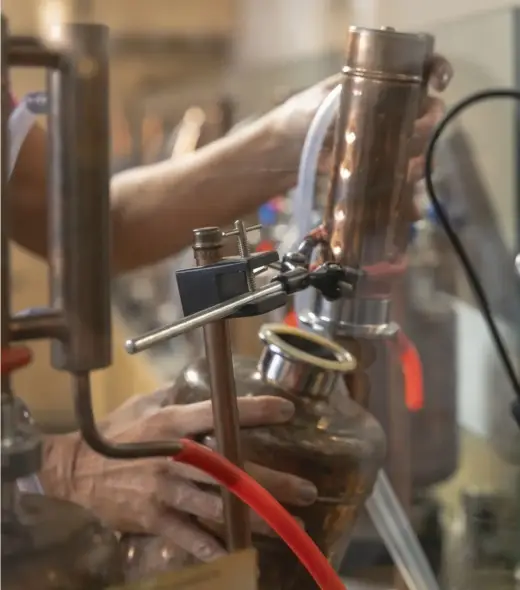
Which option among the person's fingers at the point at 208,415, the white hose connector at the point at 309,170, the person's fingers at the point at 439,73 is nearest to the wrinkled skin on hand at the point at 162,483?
the person's fingers at the point at 208,415

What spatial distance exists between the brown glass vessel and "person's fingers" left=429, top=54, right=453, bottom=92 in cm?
18

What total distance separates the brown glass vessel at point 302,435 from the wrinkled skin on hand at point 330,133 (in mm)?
120

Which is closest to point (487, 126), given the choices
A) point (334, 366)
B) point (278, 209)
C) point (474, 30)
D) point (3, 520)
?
point (474, 30)

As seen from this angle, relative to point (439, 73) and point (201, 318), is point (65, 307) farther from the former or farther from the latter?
point (439, 73)

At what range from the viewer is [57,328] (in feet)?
1.47

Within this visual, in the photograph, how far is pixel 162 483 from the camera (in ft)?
1.46

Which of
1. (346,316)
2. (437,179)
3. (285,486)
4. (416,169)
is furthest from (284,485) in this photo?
(437,179)

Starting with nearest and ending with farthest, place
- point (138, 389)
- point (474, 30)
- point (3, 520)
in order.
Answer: point (3, 520) < point (138, 389) < point (474, 30)

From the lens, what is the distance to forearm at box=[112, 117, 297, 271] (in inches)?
20.9

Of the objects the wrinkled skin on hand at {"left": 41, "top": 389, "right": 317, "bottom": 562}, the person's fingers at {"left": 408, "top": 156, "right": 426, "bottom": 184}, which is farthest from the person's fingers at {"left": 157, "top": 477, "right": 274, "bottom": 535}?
the person's fingers at {"left": 408, "top": 156, "right": 426, "bottom": 184}

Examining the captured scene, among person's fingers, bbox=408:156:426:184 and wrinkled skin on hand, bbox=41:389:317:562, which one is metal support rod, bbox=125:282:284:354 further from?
person's fingers, bbox=408:156:426:184

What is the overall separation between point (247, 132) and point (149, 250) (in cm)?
10

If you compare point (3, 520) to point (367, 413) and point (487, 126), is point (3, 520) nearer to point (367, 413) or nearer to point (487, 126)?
point (367, 413)

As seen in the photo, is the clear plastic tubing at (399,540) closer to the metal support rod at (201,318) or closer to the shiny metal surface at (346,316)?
the shiny metal surface at (346,316)
